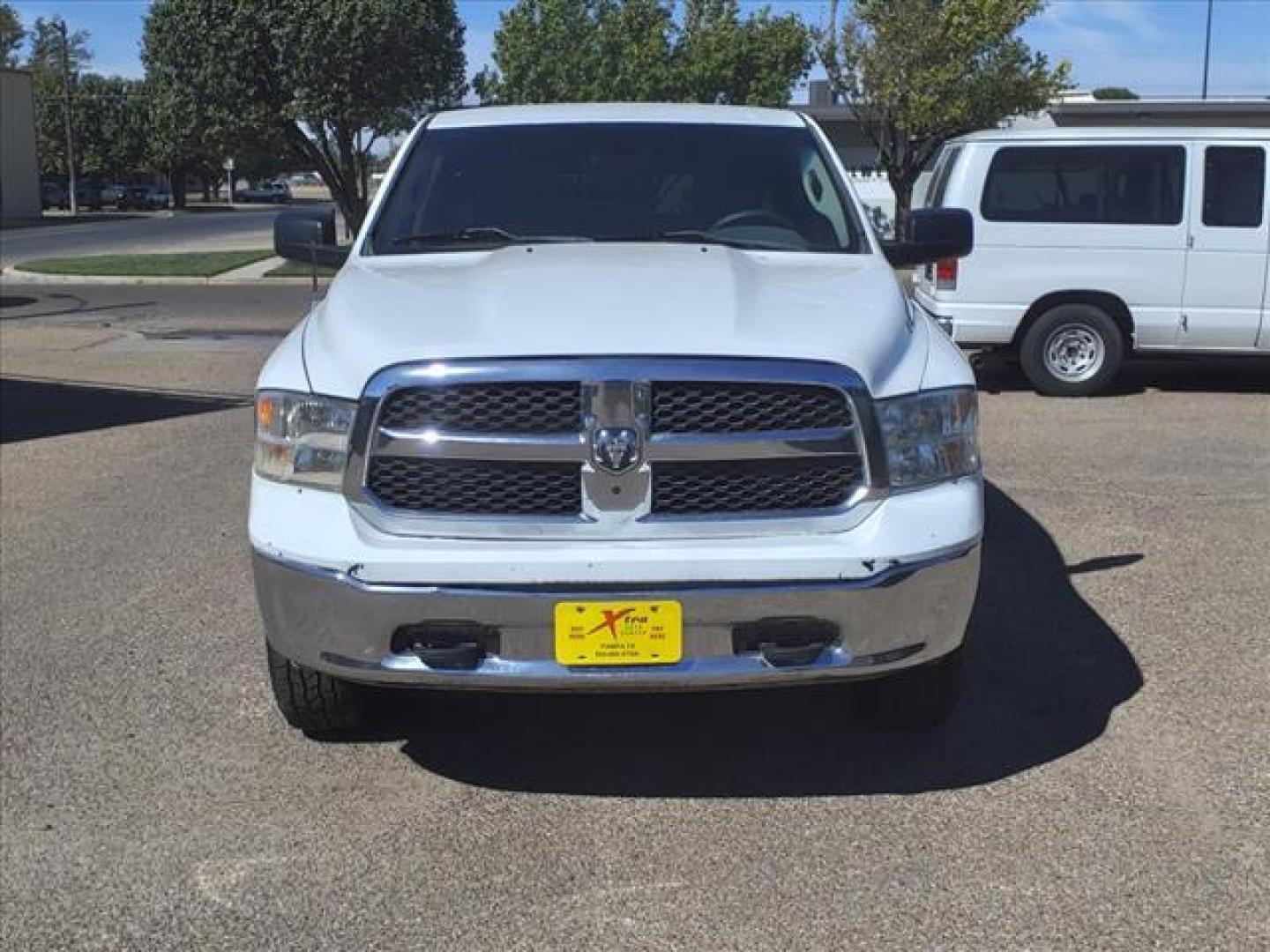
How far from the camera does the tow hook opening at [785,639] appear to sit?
3.46 m

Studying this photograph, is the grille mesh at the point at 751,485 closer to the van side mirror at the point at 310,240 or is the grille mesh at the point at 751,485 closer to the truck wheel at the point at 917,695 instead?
the truck wheel at the point at 917,695

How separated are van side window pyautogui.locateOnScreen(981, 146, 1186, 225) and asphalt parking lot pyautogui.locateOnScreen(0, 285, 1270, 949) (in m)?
4.89

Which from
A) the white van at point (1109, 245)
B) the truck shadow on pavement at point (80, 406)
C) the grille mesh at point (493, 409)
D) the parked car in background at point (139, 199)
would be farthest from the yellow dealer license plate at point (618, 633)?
the parked car in background at point (139, 199)

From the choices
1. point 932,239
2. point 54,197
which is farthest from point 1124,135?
point 54,197

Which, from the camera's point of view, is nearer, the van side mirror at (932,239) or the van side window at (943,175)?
the van side mirror at (932,239)

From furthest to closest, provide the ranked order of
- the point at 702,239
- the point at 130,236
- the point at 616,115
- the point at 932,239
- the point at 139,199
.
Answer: the point at 139,199
the point at 130,236
the point at 616,115
the point at 932,239
the point at 702,239

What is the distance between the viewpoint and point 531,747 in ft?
13.9

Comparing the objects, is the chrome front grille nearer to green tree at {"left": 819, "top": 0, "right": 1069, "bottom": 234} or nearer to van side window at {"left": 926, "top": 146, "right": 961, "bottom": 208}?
van side window at {"left": 926, "top": 146, "right": 961, "bottom": 208}

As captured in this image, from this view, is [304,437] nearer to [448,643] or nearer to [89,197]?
[448,643]

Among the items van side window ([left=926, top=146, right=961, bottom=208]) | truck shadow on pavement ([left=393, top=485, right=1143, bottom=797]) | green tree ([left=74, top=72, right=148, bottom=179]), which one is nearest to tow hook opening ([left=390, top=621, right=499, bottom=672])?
truck shadow on pavement ([left=393, top=485, right=1143, bottom=797])

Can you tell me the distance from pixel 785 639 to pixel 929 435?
670 millimetres

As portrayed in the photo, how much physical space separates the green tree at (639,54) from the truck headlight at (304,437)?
93.1ft

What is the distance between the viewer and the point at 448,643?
3.49m

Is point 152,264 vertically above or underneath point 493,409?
underneath
